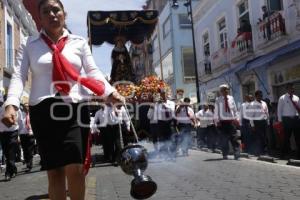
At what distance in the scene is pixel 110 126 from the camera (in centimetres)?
1130

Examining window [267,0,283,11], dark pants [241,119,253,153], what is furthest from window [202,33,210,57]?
dark pants [241,119,253,153]

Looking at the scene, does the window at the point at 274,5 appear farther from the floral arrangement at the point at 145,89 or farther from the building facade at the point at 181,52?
the building facade at the point at 181,52

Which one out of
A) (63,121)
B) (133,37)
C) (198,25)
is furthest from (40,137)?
(198,25)

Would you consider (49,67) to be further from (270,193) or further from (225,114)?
(225,114)

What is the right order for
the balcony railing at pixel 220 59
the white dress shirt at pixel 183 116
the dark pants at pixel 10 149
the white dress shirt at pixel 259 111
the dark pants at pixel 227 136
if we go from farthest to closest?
the balcony railing at pixel 220 59 → the white dress shirt at pixel 183 116 → the white dress shirt at pixel 259 111 → the dark pants at pixel 227 136 → the dark pants at pixel 10 149

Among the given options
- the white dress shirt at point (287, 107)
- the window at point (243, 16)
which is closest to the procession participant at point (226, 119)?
the white dress shirt at point (287, 107)

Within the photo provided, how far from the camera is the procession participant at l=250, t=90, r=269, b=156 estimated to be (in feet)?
40.7

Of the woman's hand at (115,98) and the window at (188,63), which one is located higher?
the window at (188,63)

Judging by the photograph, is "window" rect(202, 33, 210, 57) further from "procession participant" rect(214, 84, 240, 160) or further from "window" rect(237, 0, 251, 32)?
"procession participant" rect(214, 84, 240, 160)

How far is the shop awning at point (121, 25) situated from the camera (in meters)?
13.6

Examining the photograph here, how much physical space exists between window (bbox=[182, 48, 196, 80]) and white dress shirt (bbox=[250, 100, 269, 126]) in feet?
78.8

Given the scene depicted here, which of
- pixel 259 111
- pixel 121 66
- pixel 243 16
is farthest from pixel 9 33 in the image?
pixel 259 111

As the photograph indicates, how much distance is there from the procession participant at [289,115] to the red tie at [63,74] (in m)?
8.57

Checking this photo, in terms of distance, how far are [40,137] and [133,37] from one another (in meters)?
11.2
